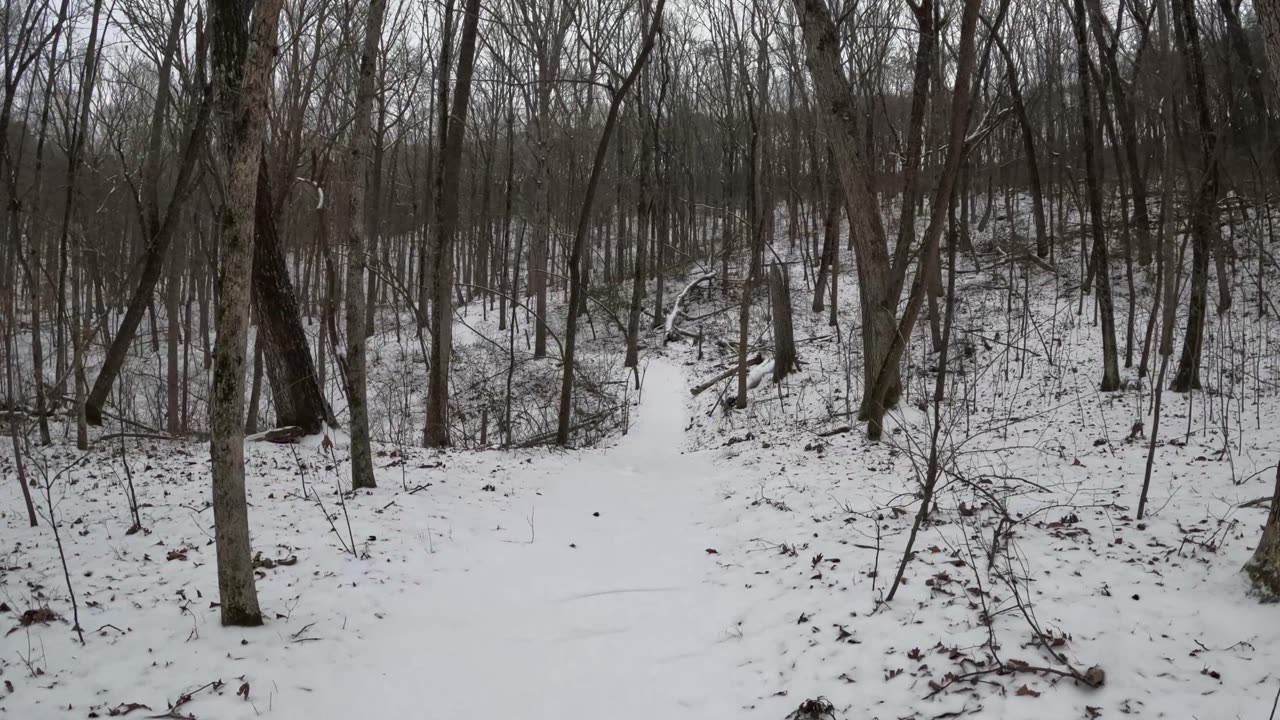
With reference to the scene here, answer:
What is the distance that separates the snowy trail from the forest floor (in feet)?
0.06

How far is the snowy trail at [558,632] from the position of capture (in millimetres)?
3162

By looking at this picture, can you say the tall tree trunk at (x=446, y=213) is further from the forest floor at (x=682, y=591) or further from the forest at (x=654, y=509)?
the forest floor at (x=682, y=591)

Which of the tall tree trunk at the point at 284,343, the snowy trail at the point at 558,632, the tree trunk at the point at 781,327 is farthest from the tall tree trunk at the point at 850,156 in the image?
the tall tree trunk at the point at 284,343

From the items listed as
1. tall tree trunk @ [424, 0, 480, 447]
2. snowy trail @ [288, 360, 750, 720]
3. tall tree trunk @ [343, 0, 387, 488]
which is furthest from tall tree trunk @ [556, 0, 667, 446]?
snowy trail @ [288, 360, 750, 720]

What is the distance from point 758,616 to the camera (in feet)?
12.8

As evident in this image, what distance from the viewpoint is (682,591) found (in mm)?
4406

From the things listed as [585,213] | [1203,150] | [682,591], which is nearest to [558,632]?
[682,591]

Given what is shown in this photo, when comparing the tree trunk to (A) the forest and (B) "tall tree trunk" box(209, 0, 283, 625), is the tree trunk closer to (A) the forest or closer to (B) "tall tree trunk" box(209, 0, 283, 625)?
(A) the forest

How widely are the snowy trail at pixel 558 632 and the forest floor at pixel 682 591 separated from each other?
2 cm

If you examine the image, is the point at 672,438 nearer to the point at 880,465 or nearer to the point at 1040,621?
the point at 880,465

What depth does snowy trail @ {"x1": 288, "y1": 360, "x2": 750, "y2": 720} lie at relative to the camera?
3162 millimetres

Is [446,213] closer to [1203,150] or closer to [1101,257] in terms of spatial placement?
[1101,257]

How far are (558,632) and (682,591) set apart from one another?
3.04 feet

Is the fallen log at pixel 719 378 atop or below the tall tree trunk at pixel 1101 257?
below
